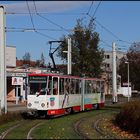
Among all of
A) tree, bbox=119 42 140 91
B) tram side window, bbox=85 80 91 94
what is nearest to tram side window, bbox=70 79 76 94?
tram side window, bbox=85 80 91 94

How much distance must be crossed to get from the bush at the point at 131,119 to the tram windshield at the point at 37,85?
672cm

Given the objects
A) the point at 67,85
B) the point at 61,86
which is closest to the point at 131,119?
the point at 61,86

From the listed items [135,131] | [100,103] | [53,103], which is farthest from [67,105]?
[135,131]

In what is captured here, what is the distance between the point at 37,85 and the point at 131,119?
10267 millimetres

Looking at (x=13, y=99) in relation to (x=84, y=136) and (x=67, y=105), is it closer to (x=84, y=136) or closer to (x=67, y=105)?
(x=67, y=105)

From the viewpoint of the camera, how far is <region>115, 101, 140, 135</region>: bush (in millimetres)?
20938

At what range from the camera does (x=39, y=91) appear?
31.0 m

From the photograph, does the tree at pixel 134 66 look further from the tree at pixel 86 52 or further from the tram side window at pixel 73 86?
the tram side window at pixel 73 86

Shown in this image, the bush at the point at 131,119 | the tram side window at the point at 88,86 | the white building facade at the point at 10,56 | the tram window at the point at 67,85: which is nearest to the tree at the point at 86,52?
the white building facade at the point at 10,56

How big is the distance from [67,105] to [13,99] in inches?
1445

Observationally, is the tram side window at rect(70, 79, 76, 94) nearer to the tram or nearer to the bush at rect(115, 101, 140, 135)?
the tram

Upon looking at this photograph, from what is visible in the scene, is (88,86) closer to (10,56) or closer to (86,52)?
(86,52)

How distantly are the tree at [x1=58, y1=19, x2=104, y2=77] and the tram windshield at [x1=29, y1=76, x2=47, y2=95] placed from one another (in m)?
38.4

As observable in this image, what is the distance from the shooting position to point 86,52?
71.0 meters
